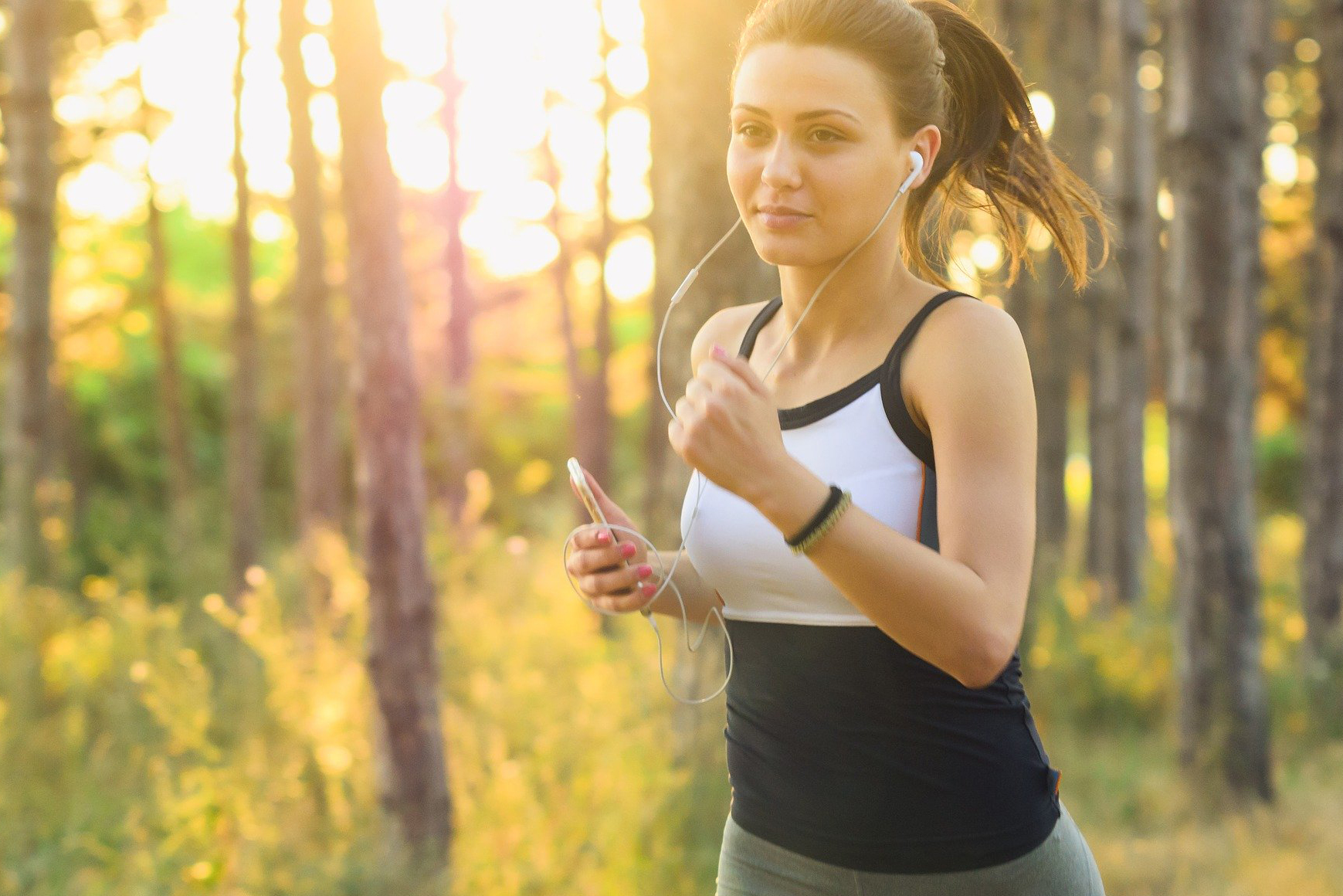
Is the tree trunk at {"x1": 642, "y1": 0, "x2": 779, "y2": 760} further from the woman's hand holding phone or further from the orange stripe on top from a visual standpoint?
Result: the orange stripe on top

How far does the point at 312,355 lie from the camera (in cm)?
972

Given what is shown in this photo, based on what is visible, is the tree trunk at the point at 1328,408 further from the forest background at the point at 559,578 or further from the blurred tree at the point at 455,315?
the blurred tree at the point at 455,315

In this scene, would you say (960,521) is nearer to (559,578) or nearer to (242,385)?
(559,578)

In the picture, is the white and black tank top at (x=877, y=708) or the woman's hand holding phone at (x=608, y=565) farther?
the woman's hand holding phone at (x=608, y=565)

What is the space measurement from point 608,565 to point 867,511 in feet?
1.62

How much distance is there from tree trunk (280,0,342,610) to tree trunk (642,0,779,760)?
4.36 metres

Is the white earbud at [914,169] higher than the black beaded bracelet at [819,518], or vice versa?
the white earbud at [914,169]

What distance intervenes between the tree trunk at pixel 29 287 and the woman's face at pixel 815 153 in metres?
7.56

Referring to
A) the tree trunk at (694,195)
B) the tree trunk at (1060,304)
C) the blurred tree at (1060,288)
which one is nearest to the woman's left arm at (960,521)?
the tree trunk at (694,195)

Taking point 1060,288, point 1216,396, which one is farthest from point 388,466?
point 1060,288

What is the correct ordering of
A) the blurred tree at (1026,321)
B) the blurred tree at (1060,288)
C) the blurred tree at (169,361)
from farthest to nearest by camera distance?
1. the blurred tree at (169,361)
2. the blurred tree at (1060,288)
3. the blurred tree at (1026,321)

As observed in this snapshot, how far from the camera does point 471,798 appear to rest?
16.4 ft

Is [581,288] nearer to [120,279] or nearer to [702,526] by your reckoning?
[120,279]

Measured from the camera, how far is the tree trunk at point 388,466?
4.58 m
